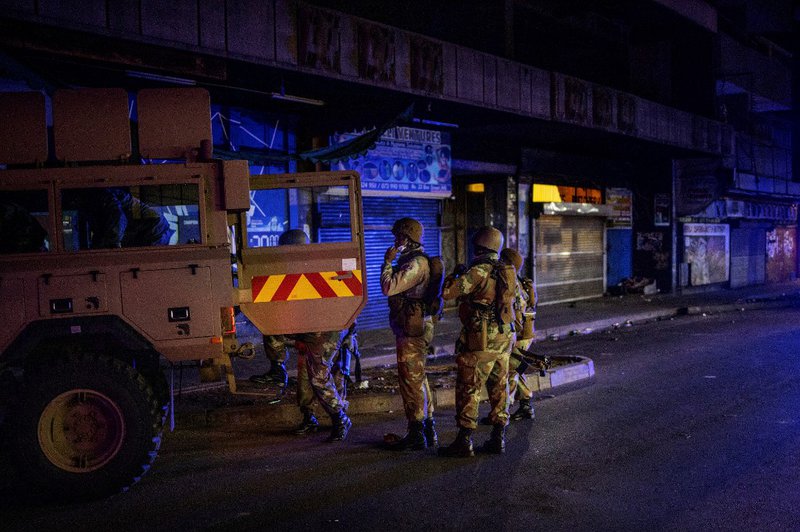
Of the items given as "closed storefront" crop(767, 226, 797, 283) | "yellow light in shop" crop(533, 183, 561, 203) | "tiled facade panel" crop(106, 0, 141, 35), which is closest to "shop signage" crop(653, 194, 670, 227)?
"yellow light in shop" crop(533, 183, 561, 203)

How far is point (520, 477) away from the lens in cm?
564

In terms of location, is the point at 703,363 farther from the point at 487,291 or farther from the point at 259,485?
the point at 259,485

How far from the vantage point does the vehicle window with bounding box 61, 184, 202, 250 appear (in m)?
5.27

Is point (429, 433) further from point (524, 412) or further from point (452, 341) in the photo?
point (452, 341)

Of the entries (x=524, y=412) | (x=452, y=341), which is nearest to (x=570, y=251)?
(x=452, y=341)

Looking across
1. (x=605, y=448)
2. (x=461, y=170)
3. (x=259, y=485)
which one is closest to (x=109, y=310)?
(x=259, y=485)

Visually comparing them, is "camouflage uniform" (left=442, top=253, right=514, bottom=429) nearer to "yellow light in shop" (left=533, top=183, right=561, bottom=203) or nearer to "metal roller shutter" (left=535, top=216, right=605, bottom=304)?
"yellow light in shop" (left=533, top=183, right=561, bottom=203)

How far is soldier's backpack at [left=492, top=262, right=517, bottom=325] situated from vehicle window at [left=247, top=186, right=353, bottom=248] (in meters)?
6.14

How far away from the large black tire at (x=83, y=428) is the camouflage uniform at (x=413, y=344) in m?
2.10

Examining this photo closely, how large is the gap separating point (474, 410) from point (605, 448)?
1.22 meters

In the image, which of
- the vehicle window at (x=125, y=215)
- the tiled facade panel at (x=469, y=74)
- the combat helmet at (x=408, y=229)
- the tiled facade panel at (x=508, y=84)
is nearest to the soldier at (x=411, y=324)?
the combat helmet at (x=408, y=229)

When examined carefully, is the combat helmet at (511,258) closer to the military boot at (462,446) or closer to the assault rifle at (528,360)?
the assault rifle at (528,360)

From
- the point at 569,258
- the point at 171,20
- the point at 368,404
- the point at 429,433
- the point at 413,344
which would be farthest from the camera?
the point at 569,258

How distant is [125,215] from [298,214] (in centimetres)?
804
